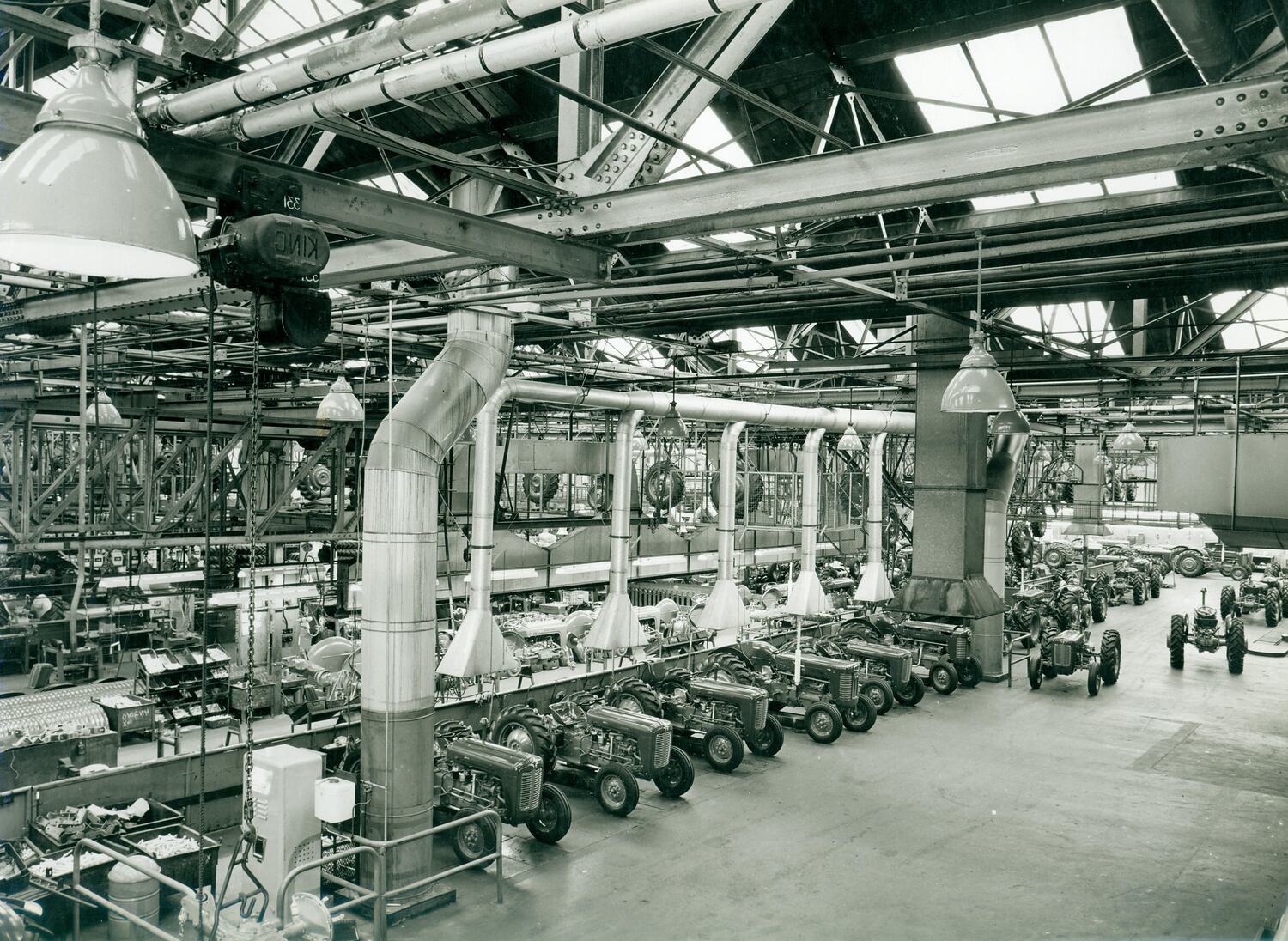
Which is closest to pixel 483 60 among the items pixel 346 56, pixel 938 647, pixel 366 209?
pixel 346 56

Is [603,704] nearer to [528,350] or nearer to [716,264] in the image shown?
[528,350]

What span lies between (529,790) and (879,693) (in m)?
7.85

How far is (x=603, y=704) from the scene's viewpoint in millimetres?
12758

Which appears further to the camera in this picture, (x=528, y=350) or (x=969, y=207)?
(x=528, y=350)

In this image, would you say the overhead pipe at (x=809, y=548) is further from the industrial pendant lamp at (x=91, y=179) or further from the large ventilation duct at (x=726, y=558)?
the industrial pendant lamp at (x=91, y=179)

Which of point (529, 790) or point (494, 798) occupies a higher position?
point (529, 790)

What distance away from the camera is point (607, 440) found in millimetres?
16625

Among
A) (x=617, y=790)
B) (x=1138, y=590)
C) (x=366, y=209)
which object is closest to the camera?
(x=366, y=209)

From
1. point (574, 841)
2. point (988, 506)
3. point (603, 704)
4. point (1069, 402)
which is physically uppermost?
point (1069, 402)

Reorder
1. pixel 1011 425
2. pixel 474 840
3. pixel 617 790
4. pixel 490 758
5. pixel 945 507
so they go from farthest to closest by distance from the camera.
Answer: pixel 945 507, pixel 617 790, pixel 490 758, pixel 474 840, pixel 1011 425

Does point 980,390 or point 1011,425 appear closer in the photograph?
point 980,390

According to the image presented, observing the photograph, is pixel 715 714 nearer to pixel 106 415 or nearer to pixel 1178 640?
pixel 106 415

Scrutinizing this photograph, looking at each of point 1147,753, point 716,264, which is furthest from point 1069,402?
point 716,264

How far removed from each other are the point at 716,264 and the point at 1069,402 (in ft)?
57.8
